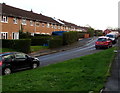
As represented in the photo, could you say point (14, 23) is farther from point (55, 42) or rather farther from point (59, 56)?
point (59, 56)

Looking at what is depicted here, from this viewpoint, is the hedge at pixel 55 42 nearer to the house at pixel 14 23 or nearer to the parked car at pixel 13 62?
the house at pixel 14 23

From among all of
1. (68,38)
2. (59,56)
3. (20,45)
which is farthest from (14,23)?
(59,56)

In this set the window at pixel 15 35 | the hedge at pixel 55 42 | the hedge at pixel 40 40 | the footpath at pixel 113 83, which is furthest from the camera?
the window at pixel 15 35

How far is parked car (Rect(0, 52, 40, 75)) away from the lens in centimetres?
1201

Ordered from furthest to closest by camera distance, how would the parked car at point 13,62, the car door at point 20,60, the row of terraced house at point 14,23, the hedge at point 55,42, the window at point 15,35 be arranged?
the window at point 15,35, the hedge at point 55,42, the row of terraced house at point 14,23, the car door at point 20,60, the parked car at point 13,62

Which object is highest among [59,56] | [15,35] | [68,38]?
[15,35]

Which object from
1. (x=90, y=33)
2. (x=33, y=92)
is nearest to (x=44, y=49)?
(x=33, y=92)

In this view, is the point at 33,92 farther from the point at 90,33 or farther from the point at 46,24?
the point at 90,33

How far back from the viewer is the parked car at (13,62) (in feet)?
39.4

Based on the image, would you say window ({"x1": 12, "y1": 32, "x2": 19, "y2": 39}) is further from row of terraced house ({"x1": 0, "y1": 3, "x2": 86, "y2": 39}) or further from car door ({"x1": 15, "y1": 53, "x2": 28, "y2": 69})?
car door ({"x1": 15, "y1": 53, "x2": 28, "y2": 69})

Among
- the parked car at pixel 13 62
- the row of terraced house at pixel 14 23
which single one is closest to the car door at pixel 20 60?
the parked car at pixel 13 62

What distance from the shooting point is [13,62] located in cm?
1259

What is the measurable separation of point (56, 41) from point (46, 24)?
46.8 ft

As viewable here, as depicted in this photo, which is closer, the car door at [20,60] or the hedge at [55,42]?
the car door at [20,60]
